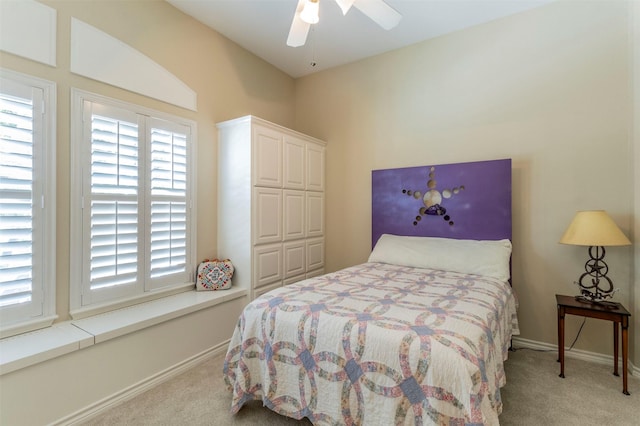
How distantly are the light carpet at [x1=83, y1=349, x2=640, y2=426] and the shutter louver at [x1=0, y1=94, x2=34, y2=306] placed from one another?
3.10 ft

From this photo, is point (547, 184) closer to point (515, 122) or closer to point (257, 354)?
point (515, 122)

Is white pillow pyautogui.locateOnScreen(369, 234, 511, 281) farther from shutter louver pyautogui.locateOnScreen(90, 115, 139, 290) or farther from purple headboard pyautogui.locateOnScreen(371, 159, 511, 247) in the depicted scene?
shutter louver pyautogui.locateOnScreen(90, 115, 139, 290)

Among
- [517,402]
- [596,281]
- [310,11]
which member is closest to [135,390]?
[517,402]

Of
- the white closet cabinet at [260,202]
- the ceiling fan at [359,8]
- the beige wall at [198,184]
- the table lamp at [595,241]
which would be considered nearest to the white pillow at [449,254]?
the table lamp at [595,241]

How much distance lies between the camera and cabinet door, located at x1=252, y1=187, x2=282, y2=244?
2.90 metres

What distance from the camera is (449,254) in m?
2.68

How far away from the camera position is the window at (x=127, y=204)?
2.10 metres

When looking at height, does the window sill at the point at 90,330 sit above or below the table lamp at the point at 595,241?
below

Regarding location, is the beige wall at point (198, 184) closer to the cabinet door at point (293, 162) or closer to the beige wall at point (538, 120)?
the cabinet door at point (293, 162)

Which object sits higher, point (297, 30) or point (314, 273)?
point (297, 30)

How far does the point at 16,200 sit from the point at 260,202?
1.70m

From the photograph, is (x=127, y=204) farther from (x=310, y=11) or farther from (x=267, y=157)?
(x=310, y=11)

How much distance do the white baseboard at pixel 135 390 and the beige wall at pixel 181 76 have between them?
0.64 meters

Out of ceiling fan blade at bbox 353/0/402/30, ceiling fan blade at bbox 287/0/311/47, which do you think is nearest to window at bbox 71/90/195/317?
ceiling fan blade at bbox 287/0/311/47
